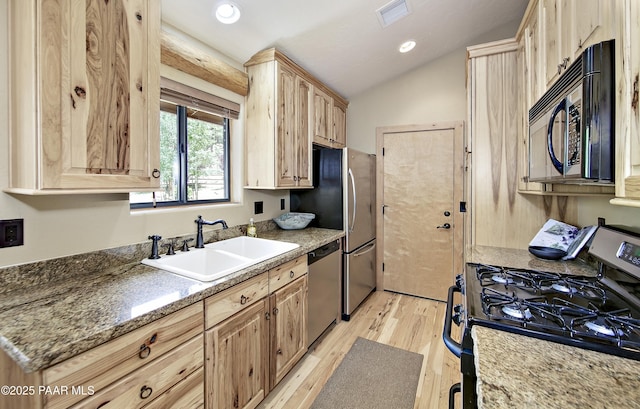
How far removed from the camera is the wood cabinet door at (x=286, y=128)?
2.27m

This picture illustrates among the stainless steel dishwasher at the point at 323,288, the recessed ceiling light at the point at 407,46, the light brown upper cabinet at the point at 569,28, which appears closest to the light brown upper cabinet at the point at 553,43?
the light brown upper cabinet at the point at 569,28

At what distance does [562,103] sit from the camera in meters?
0.99

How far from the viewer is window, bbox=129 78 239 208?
6.17 ft

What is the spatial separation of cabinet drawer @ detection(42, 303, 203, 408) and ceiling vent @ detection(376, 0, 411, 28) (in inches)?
92.7

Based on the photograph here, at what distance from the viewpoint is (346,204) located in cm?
268

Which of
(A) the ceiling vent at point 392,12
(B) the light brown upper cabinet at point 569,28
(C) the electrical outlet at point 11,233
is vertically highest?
(A) the ceiling vent at point 392,12

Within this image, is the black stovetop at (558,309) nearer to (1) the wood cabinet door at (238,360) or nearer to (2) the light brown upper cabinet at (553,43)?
(2) the light brown upper cabinet at (553,43)

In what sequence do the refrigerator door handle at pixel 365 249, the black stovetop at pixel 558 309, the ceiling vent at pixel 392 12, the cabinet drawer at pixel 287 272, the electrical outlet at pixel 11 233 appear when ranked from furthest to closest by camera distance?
1. the refrigerator door handle at pixel 365 249
2. the ceiling vent at pixel 392 12
3. the cabinet drawer at pixel 287 272
4. the electrical outlet at pixel 11 233
5. the black stovetop at pixel 558 309

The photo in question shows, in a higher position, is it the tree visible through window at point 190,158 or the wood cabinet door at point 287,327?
the tree visible through window at point 190,158

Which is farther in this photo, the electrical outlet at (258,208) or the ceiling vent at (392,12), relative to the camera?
the electrical outlet at (258,208)

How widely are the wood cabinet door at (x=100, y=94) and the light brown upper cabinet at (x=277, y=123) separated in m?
0.96

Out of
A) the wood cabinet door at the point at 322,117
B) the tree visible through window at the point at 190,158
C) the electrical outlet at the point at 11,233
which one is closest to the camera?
the electrical outlet at the point at 11,233

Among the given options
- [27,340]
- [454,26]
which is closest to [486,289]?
[27,340]

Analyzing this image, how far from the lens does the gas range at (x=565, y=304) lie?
2.62ft
